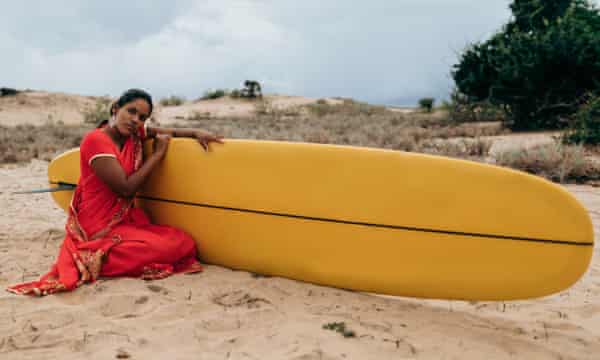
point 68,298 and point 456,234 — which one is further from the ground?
point 456,234

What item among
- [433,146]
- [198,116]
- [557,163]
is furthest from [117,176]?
[198,116]

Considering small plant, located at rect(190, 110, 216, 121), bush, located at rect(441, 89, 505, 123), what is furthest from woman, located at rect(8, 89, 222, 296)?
small plant, located at rect(190, 110, 216, 121)

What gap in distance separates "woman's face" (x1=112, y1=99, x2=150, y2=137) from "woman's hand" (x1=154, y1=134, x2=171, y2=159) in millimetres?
187

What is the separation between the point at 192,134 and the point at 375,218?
1243mm

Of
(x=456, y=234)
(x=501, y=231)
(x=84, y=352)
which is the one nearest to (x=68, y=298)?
(x=84, y=352)

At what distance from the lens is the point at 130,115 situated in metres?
2.52

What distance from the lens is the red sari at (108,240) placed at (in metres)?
2.39

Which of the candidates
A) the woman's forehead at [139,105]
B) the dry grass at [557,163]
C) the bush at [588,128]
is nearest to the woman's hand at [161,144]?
the woman's forehead at [139,105]

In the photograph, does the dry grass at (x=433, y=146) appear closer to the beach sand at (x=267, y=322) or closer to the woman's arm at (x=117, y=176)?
the beach sand at (x=267, y=322)

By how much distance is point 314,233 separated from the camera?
2424 mm

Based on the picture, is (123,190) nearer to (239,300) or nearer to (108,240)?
(108,240)

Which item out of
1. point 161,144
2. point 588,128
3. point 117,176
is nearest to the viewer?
point 117,176

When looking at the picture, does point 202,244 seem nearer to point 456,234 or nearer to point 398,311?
point 398,311

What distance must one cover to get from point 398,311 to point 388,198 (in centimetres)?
54
